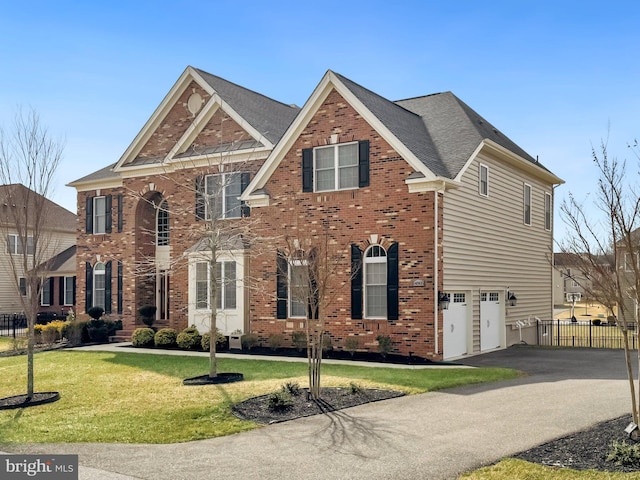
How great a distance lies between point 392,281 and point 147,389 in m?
8.53

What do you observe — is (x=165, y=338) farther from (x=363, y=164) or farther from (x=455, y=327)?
(x=455, y=327)

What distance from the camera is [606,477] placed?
7.78 metres

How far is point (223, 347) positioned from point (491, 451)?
15483 millimetres

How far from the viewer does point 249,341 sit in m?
22.9

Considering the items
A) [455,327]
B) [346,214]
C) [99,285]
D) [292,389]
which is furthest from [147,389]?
[99,285]

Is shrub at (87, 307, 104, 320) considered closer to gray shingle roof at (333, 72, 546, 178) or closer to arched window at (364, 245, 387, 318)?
arched window at (364, 245, 387, 318)

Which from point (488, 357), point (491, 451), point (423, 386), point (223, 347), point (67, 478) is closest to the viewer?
point (67, 478)

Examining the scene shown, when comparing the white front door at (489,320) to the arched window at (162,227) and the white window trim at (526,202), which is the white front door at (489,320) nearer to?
the white window trim at (526,202)

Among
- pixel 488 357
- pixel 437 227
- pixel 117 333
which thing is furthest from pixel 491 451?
pixel 117 333

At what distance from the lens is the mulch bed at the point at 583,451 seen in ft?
27.4

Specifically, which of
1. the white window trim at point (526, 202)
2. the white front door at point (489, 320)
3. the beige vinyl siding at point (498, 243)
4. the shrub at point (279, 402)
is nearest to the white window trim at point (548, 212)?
the beige vinyl siding at point (498, 243)

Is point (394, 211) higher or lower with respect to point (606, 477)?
higher

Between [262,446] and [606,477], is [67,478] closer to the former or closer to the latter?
[262,446]

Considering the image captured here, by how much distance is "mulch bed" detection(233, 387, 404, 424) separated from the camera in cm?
1180
